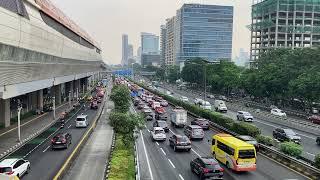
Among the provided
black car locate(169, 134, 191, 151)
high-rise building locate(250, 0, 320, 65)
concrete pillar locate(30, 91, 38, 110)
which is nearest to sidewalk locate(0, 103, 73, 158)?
concrete pillar locate(30, 91, 38, 110)

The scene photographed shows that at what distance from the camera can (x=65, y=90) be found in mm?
108250

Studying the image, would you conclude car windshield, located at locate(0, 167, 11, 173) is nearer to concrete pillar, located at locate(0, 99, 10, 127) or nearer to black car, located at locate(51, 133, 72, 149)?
black car, located at locate(51, 133, 72, 149)

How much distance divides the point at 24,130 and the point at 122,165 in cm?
2803

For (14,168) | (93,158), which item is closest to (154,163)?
(93,158)

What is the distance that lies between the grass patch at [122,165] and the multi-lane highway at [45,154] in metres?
4.85

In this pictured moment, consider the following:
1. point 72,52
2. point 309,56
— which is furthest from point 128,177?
point 309,56

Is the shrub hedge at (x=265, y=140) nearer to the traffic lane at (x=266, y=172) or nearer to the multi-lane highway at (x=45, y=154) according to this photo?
the traffic lane at (x=266, y=172)

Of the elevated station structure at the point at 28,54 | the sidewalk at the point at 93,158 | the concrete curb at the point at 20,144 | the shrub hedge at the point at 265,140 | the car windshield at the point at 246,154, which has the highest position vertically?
the elevated station structure at the point at 28,54

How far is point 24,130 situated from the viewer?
5091 centimetres

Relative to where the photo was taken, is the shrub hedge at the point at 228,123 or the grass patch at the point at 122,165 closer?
the grass patch at the point at 122,165

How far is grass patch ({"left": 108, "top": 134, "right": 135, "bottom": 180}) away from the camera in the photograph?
2473cm

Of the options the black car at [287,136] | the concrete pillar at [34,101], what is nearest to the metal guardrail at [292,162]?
the black car at [287,136]

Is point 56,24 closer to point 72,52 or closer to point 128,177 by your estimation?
point 72,52

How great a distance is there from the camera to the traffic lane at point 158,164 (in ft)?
93.7
